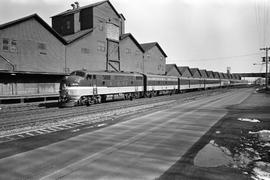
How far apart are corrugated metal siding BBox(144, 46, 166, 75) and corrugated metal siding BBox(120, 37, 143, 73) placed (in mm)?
2840

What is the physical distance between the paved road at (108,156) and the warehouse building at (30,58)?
19.8 metres

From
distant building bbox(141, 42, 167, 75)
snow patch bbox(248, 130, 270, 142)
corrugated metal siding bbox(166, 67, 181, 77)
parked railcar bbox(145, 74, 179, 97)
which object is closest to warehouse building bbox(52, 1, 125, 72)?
parked railcar bbox(145, 74, 179, 97)

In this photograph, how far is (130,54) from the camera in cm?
4819

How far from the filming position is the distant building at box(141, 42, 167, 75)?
54.4 metres

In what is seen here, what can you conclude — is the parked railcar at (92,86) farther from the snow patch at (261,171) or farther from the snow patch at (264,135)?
→ the snow patch at (261,171)

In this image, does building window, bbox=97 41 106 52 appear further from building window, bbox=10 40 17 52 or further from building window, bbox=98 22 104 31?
building window, bbox=10 40 17 52

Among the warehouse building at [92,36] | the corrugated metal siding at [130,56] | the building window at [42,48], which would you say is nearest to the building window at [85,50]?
the warehouse building at [92,36]

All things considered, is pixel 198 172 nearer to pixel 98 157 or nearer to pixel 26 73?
pixel 98 157

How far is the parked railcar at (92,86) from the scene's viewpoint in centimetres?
2206

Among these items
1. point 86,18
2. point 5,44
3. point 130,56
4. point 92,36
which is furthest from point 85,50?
point 130,56

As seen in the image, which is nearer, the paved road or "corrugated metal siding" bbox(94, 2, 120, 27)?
the paved road

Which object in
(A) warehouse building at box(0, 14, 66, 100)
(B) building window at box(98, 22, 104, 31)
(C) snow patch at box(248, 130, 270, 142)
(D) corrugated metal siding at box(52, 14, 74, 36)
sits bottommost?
(C) snow patch at box(248, 130, 270, 142)

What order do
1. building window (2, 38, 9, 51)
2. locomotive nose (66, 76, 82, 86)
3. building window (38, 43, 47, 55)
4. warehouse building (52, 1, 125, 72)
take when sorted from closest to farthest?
locomotive nose (66, 76, 82, 86) < building window (2, 38, 9, 51) < building window (38, 43, 47, 55) < warehouse building (52, 1, 125, 72)

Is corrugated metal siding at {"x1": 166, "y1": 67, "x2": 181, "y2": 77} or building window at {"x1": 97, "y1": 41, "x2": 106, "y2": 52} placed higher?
building window at {"x1": 97, "y1": 41, "x2": 106, "y2": 52}
